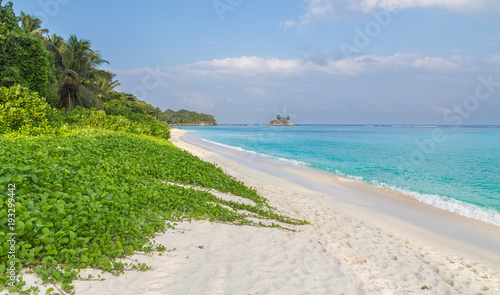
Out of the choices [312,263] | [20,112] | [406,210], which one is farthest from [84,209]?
[406,210]

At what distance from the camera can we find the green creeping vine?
378 centimetres

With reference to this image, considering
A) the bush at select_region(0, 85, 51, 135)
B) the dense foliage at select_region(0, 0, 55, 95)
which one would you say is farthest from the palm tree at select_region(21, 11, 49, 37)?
the bush at select_region(0, 85, 51, 135)

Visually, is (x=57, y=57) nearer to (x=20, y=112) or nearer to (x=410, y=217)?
(x=20, y=112)

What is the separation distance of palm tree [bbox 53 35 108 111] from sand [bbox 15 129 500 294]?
86.2 feet

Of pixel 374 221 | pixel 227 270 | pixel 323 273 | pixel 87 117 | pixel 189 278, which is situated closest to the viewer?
pixel 189 278

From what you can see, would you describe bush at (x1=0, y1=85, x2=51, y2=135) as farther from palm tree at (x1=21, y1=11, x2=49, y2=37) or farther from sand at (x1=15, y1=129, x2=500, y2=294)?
palm tree at (x1=21, y1=11, x2=49, y2=37)

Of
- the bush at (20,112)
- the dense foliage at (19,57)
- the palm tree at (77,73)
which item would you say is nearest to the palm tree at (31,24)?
the palm tree at (77,73)

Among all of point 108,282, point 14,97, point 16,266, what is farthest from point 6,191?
point 14,97

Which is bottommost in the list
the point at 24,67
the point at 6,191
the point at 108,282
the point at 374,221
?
the point at 374,221

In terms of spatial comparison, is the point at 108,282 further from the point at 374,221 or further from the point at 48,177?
the point at 374,221

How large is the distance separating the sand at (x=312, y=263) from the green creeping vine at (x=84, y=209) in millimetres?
280

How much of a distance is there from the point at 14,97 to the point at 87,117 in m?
7.37

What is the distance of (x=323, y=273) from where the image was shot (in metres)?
5.14

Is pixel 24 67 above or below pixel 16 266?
above
